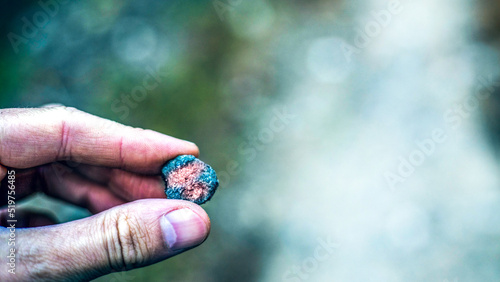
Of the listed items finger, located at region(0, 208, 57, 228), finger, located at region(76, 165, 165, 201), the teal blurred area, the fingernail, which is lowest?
finger, located at region(0, 208, 57, 228)

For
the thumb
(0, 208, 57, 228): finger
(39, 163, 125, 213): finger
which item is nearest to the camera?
the thumb

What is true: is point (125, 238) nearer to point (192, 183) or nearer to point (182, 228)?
point (182, 228)

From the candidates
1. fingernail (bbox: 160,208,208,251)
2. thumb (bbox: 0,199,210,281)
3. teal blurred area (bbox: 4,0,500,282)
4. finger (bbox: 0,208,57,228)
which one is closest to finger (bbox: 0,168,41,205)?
finger (bbox: 0,208,57,228)

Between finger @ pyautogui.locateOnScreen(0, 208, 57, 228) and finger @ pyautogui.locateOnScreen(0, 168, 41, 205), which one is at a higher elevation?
finger @ pyautogui.locateOnScreen(0, 168, 41, 205)

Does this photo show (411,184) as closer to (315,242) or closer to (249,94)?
(315,242)

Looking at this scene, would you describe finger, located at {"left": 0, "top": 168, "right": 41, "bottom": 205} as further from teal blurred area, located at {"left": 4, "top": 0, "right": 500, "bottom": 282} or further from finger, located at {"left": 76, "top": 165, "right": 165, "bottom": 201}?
teal blurred area, located at {"left": 4, "top": 0, "right": 500, "bottom": 282}

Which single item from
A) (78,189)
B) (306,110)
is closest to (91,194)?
(78,189)

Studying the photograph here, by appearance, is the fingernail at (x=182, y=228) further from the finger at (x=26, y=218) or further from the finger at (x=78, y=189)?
the finger at (x=26, y=218)

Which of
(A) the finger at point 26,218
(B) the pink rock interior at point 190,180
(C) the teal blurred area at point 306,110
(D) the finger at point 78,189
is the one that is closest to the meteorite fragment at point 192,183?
(B) the pink rock interior at point 190,180
